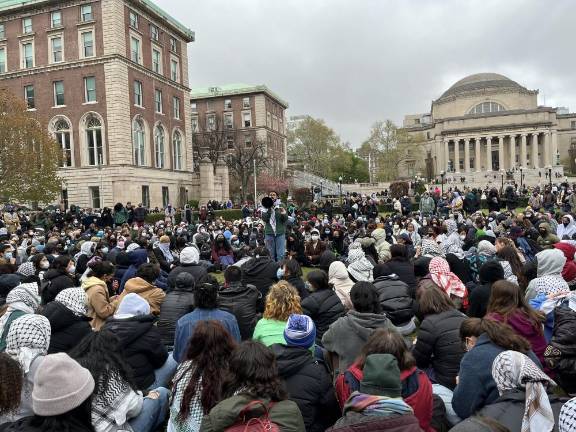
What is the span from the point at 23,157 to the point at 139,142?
13.8m

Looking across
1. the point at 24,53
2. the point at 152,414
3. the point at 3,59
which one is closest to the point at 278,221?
the point at 152,414

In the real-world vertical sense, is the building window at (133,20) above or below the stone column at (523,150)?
above

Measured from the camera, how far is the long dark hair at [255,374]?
10.6ft

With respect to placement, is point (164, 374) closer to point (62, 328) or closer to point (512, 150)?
point (62, 328)

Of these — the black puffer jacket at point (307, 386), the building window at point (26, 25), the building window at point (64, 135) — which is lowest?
the black puffer jacket at point (307, 386)

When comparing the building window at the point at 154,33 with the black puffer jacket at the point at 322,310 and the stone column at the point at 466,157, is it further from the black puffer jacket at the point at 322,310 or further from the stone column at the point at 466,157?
the stone column at the point at 466,157

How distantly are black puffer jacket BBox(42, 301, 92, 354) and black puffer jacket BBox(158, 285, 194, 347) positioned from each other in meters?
1.27

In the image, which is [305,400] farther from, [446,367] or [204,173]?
[204,173]

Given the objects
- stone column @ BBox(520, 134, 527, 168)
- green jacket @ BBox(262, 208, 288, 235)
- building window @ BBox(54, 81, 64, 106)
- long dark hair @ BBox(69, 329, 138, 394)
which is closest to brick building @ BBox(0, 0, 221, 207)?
building window @ BBox(54, 81, 64, 106)

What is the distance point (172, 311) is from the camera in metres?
6.49

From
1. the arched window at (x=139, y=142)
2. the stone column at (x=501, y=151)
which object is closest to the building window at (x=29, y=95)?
the arched window at (x=139, y=142)

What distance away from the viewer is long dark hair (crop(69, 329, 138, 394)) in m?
3.63

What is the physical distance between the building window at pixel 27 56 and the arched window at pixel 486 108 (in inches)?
3296

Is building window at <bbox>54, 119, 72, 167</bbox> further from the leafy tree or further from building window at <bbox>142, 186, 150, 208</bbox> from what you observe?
the leafy tree
